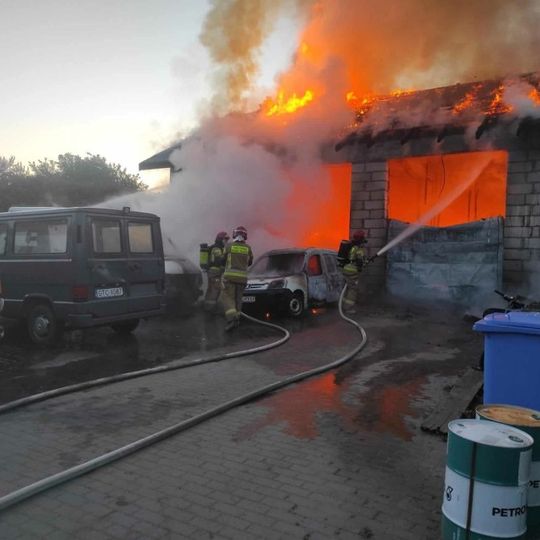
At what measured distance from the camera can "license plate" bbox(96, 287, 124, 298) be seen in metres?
7.45

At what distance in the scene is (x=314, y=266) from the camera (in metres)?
11.4

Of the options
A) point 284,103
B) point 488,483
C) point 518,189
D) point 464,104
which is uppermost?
point 284,103

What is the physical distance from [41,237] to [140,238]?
56.6 inches

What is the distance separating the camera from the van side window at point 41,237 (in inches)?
292

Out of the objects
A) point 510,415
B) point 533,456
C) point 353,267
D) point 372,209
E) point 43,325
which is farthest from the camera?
point 372,209

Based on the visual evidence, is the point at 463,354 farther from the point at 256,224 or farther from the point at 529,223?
the point at 256,224

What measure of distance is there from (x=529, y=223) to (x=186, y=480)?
10.9 metres

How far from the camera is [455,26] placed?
44.4 ft

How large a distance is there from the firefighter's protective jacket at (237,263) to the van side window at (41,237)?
2929 millimetres

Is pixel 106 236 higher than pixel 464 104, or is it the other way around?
pixel 464 104

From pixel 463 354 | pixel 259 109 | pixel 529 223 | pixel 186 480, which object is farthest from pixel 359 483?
pixel 259 109

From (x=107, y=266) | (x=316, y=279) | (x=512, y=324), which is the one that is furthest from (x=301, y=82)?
(x=512, y=324)

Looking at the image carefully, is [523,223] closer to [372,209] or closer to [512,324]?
[372,209]

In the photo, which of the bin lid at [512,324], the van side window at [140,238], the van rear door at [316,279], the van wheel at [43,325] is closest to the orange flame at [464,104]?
the van rear door at [316,279]
